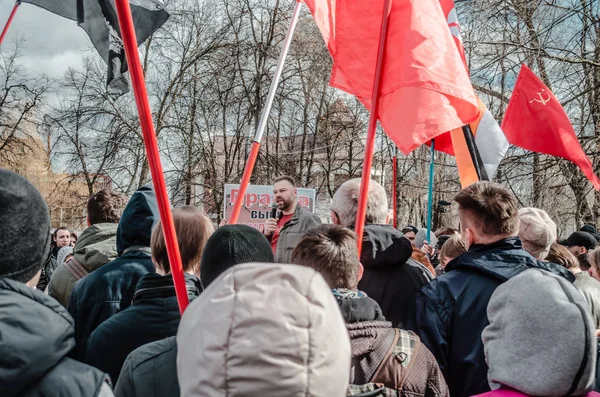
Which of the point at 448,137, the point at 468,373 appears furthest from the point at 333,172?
the point at 468,373

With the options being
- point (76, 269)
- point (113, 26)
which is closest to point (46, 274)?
point (76, 269)

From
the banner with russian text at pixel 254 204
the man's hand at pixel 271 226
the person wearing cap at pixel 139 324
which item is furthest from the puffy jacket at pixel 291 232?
the banner with russian text at pixel 254 204

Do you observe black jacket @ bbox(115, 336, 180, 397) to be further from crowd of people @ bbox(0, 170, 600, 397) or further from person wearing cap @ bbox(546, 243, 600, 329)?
person wearing cap @ bbox(546, 243, 600, 329)

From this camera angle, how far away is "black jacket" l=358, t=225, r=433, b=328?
274 cm

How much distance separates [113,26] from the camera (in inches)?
128

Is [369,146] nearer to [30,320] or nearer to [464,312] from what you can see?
[464,312]

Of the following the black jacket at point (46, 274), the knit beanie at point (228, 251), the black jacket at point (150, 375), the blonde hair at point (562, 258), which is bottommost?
the black jacket at point (46, 274)

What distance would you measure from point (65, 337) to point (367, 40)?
3.10m

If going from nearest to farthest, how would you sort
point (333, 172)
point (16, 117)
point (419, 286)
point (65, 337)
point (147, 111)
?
point (65, 337)
point (147, 111)
point (419, 286)
point (16, 117)
point (333, 172)

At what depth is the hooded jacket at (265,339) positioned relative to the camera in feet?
3.43

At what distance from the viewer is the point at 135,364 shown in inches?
67.6

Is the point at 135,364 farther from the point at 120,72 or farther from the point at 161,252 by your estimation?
the point at 120,72

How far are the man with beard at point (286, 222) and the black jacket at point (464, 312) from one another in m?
2.73

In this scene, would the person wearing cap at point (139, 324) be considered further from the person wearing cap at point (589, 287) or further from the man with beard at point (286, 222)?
the man with beard at point (286, 222)
